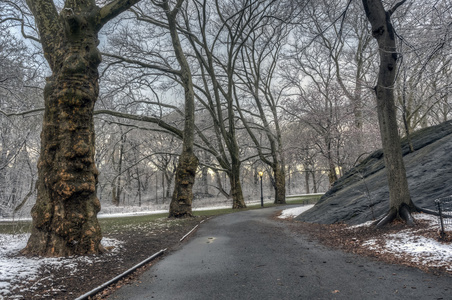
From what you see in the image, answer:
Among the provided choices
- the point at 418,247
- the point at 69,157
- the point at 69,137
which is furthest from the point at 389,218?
the point at 69,137

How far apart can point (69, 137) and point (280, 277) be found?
521cm

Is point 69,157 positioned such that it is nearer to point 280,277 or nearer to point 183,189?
point 280,277

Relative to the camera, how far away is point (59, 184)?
6.04m

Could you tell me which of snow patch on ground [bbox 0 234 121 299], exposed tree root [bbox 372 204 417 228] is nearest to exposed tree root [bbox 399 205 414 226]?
exposed tree root [bbox 372 204 417 228]

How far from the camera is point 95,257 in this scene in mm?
5801

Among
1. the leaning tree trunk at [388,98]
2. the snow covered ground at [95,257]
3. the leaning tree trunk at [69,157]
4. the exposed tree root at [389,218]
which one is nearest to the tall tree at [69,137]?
the leaning tree trunk at [69,157]

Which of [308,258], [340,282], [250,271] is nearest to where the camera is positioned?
[340,282]

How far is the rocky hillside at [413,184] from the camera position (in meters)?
8.28

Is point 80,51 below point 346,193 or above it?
above

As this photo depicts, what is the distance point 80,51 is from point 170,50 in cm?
1271

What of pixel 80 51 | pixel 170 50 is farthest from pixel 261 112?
pixel 80 51

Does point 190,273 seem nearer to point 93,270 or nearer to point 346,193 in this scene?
point 93,270

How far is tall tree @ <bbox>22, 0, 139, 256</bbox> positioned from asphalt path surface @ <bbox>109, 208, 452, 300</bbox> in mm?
1975

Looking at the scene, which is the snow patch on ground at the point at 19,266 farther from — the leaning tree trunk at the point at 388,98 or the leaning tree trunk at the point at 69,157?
the leaning tree trunk at the point at 388,98
